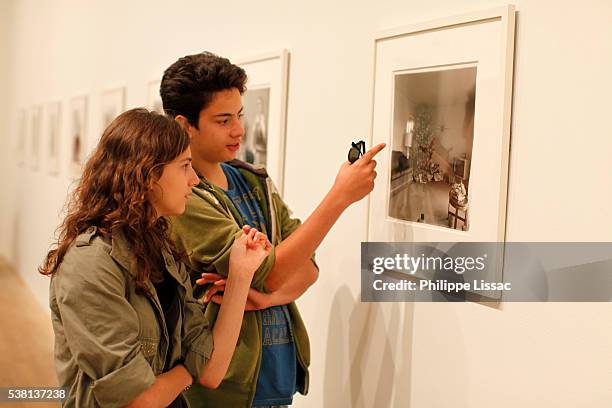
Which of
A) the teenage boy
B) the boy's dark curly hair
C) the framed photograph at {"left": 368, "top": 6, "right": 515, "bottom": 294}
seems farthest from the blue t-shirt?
the framed photograph at {"left": 368, "top": 6, "right": 515, "bottom": 294}

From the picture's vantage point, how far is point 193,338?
1590mm

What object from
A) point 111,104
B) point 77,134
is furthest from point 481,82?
point 77,134

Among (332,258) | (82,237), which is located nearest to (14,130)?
(332,258)

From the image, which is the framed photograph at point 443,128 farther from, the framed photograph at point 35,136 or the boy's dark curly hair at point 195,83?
the framed photograph at point 35,136

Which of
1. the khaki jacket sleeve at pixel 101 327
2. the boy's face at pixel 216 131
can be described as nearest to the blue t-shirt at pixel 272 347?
the boy's face at pixel 216 131

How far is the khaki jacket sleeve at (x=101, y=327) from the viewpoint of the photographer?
52.5 inches

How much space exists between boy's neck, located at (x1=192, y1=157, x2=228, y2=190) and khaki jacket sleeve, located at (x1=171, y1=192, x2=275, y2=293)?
4.9 inches

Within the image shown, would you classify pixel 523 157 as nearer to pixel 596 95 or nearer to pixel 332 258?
pixel 596 95

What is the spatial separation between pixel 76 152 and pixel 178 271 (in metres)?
4.38

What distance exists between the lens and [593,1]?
1467mm

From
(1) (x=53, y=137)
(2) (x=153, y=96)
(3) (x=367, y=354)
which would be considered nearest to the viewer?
(3) (x=367, y=354)

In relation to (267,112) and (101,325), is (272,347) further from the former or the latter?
(267,112)

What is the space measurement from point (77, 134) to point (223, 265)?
→ 4.36 m

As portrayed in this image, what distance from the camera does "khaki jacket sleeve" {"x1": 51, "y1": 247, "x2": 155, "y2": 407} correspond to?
1333mm
